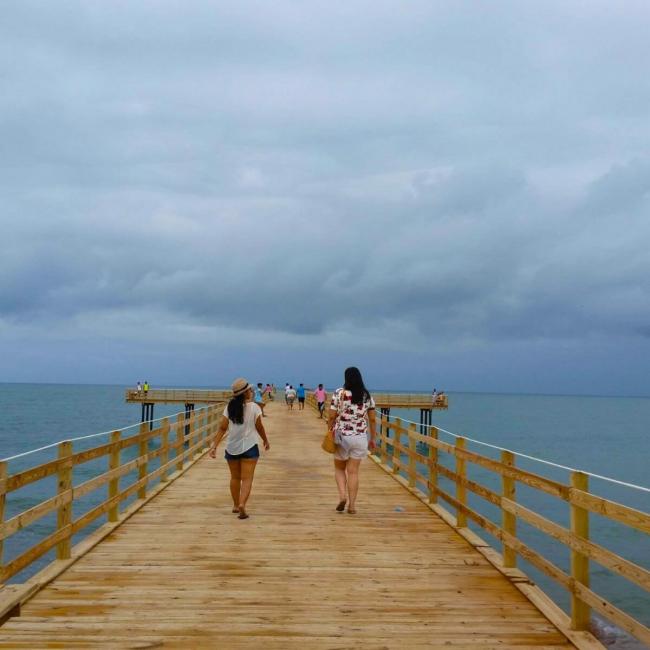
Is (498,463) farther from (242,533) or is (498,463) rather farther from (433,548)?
(242,533)

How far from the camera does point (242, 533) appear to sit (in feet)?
24.8

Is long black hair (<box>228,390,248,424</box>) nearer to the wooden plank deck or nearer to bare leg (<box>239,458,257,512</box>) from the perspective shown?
bare leg (<box>239,458,257,512</box>)

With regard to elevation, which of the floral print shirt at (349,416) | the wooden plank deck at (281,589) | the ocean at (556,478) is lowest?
the ocean at (556,478)

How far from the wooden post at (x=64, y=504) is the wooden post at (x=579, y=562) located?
4.28 meters

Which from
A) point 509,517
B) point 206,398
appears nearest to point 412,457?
point 509,517

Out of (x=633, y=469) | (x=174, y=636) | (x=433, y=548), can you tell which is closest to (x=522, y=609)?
(x=433, y=548)

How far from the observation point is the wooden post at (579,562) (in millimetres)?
4656

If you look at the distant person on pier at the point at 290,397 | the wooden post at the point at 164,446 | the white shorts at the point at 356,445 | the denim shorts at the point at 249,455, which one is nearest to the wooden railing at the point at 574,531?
the white shorts at the point at 356,445

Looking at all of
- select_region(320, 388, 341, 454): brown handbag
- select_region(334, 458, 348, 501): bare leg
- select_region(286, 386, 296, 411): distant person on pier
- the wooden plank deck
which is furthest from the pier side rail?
select_region(286, 386, 296, 411): distant person on pier

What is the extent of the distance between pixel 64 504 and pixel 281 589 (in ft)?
7.22

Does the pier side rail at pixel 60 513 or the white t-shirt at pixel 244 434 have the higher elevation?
the white t-shirt at pixel 244 434

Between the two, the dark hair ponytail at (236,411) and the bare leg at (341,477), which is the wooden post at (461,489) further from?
the dark hair ponytail at (236,411)

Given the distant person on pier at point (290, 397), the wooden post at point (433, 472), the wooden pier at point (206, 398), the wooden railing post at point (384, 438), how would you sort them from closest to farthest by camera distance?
the wooden post at point (433, 472)
the wooden railing post at point (384, 438)
the distant person on pier at point (290, 397)
the wooden pier at point (206, 398)

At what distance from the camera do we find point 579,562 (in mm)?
4824
